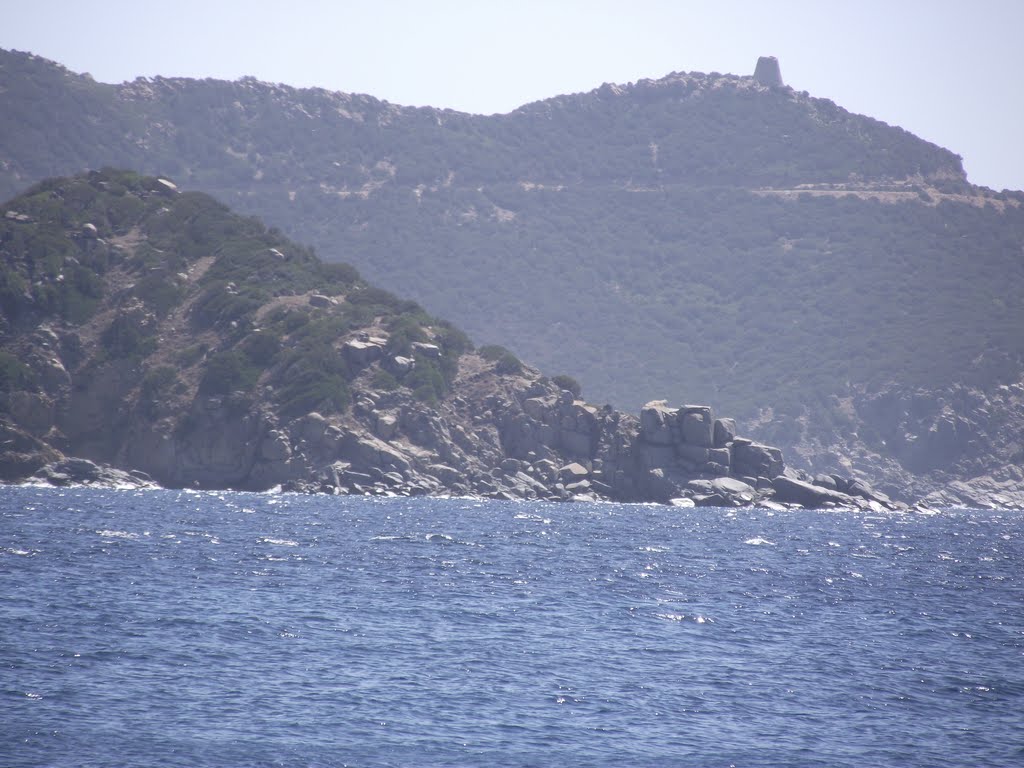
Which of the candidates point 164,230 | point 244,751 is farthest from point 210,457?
point 244,751

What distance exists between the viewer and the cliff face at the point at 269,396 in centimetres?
9338

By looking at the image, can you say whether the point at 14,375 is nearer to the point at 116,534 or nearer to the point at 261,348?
the point at 261,348

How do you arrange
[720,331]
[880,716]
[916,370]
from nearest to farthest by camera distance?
[880,716] → [916,370] → [720,331]

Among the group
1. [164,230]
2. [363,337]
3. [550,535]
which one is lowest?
[550,535]

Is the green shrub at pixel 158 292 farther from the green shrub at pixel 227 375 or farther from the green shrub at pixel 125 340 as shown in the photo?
the green shrub at pixel 227 375

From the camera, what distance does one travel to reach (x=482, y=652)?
1278 inches

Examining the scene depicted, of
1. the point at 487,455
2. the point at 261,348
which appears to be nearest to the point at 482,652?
the point at 487,455

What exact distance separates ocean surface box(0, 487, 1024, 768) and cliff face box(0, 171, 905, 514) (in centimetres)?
3380

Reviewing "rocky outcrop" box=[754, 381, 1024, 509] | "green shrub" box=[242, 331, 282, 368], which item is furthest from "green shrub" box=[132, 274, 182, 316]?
"rocky outcrop" box=[754, 381, 1024, 509]

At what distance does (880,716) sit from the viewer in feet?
92.1

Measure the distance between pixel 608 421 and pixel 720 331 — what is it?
84.4 metres

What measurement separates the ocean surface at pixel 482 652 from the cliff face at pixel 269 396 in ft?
111

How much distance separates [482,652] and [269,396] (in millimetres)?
68161

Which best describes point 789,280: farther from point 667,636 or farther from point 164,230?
point 667,636
